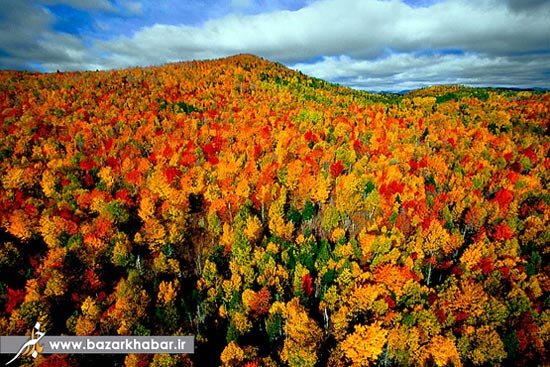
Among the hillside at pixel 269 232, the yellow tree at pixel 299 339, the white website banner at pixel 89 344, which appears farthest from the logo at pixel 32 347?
the yellow tree at pixel 299 339

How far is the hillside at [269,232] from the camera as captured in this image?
104 feet

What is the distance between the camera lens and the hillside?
104 feet

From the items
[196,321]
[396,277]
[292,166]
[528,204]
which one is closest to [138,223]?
[196,321]

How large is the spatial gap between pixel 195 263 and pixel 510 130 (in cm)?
8600

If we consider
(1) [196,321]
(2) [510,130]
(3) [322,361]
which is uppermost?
(2) [510,130]

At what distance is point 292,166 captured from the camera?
5519 cm

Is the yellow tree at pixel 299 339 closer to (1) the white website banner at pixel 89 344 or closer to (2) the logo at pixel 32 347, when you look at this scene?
(1) the white website banner at pixel 89 344

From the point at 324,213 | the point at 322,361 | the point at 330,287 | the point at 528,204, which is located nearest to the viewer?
the point at 322,361

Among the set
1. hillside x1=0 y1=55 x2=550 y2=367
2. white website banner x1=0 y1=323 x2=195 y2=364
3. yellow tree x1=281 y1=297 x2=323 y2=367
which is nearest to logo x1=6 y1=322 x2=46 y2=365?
white website banner x1=0 y1=323 x2=195 y2=364

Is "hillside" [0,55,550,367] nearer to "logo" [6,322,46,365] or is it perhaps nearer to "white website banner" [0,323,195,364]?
"logo" [6,322,46,365]

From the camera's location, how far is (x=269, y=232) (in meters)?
44.4

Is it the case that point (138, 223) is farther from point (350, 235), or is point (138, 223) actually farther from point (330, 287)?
point (350, 235)

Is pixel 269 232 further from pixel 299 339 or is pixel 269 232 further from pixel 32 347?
pixel 32 347

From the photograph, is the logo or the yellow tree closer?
the logo
